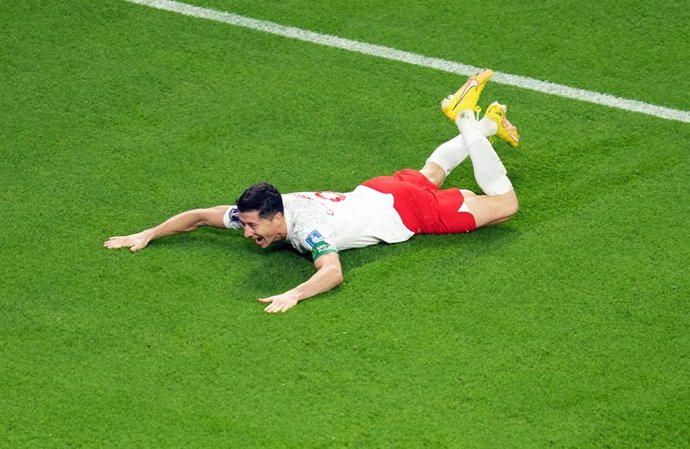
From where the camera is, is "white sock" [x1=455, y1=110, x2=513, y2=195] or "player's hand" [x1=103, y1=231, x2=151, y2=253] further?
"white sock" [x1=455, y1=110, x2=513, y2=195]

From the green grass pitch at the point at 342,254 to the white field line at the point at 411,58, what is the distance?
9 cm

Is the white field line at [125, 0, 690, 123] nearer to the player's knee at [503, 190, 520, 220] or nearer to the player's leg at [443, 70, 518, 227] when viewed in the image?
the player's leg at [443, 70, 518, 227]

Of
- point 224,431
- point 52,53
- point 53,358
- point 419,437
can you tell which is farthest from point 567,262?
point 52,53

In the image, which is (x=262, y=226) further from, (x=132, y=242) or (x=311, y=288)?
(x=132, y=242)

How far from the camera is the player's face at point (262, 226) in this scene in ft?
27.7

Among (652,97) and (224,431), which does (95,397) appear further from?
(652,97)

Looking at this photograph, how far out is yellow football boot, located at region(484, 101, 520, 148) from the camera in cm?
917

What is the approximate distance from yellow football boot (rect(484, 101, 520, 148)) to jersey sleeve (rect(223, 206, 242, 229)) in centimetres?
179

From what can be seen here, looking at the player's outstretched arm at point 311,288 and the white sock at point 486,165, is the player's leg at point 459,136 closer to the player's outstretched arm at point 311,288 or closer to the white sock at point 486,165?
the white sock at point 486,165

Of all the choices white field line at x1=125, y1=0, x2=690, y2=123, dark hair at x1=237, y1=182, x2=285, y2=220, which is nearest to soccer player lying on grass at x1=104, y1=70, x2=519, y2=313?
dark hair at x1=237, y1=182, x2=285, y2=220

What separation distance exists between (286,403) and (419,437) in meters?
0.75

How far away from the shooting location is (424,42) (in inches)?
427

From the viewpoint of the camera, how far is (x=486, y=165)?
29.4 feet

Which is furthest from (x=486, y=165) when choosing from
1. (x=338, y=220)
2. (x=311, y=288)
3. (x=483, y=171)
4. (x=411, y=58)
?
(x=411, y=58)
